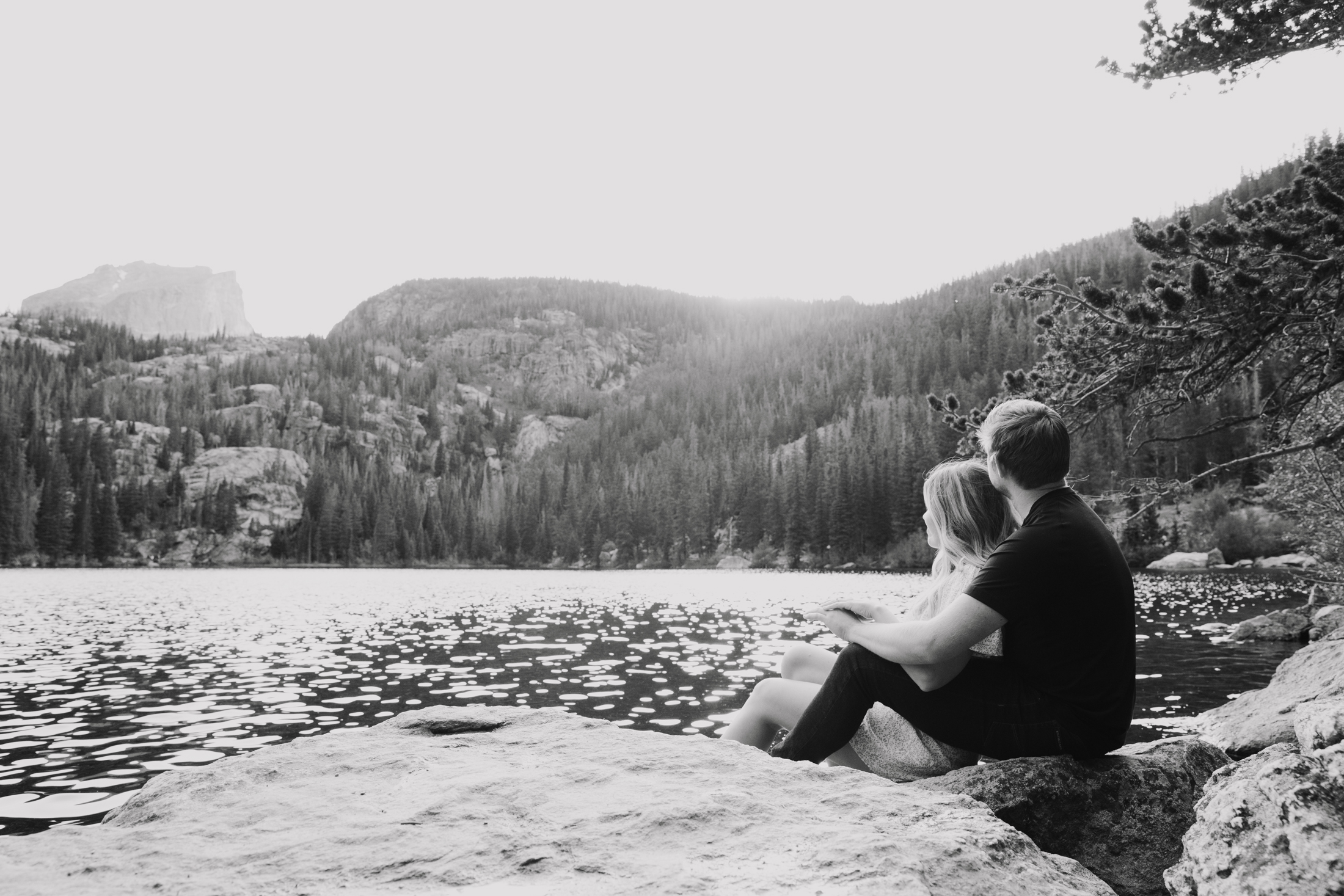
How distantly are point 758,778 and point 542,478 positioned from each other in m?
129

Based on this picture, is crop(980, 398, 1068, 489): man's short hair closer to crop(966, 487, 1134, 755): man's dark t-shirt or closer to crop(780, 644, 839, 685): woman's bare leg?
crop(966, 487, 1134, 755): man's dark t-shirt

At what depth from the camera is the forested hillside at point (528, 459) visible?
89.6 m

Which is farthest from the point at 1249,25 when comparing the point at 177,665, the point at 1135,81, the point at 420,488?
the point at 420,488

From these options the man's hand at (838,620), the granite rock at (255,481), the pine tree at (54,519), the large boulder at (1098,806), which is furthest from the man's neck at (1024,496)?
the granite rock at (255,481)

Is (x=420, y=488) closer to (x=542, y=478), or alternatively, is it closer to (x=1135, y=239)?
(x=542, y=478)

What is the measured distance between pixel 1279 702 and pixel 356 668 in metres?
14.9

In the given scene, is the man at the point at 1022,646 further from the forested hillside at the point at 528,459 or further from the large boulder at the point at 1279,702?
the forested hillside at the point at 528,459

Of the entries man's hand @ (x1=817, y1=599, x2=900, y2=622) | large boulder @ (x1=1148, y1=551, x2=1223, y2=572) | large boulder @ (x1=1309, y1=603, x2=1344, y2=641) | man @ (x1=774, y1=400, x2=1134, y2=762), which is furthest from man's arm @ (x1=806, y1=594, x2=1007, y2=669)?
large boulder @ (x1=1148, y1=551, x2=1223, y2=572)

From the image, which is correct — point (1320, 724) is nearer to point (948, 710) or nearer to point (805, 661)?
point (948, 710)

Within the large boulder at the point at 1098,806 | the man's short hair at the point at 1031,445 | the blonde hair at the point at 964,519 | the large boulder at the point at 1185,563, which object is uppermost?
the man's short hair at the point at 1031,445

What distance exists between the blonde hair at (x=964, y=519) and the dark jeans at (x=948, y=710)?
0.53 m

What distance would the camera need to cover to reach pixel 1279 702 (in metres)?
8.05

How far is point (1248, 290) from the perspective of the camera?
6586 mm

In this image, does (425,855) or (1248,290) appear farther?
(1248,290)
